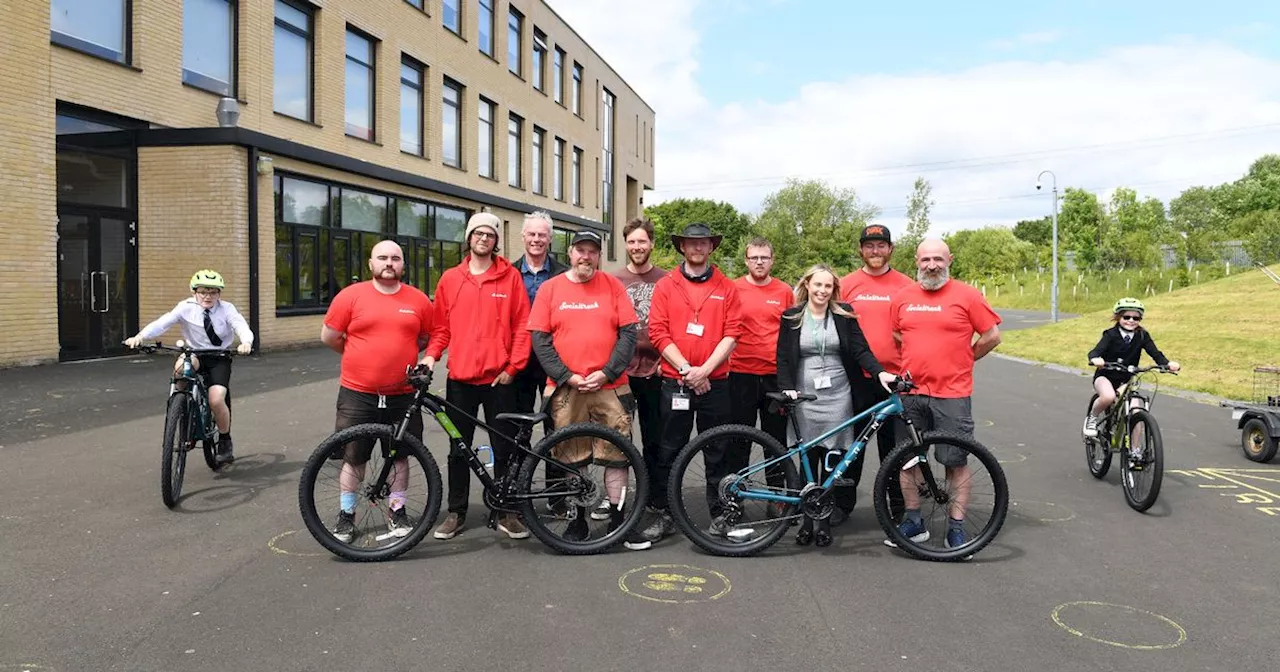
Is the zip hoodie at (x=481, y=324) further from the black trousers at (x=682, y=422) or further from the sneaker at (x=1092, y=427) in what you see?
the sneaker at (x=1092, y=427)

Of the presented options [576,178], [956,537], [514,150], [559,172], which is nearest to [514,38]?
[514,150]

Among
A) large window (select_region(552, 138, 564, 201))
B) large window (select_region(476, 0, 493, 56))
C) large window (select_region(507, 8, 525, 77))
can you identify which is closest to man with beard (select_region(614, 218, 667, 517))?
large window (select_region(476, 0, 493, 56))

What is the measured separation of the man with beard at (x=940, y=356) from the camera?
507cm

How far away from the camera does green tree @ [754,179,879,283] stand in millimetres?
65938

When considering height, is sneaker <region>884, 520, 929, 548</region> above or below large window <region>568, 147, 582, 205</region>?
below

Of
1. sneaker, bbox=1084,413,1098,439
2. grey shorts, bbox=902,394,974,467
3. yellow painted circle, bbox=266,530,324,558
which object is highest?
grey shorts, bbox=902,394,974,467

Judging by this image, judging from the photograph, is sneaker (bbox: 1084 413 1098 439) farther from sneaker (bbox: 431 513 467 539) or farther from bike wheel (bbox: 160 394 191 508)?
bike wheel (bbox: 160 394 191 508)

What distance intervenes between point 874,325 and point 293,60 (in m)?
18.2

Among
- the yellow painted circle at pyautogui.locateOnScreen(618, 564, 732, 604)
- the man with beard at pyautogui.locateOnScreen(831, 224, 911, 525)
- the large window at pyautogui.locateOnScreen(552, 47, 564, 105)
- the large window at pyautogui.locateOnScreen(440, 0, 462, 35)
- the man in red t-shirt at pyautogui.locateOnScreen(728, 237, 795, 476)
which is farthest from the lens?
the large window at pyautogui.locateOnScreen(552, 47, 564, 105)

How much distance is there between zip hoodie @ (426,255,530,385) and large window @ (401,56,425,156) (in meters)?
20.4

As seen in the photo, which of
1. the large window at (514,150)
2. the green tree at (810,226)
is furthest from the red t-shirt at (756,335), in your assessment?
the green tree at (810,226)

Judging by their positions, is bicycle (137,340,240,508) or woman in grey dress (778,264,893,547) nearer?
woman in grey dress (778,264,893,547)

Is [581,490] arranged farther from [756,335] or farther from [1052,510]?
[1052,510]

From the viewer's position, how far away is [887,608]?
4066mm
